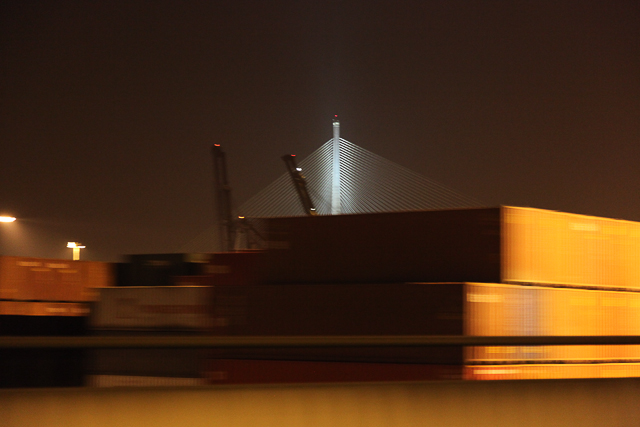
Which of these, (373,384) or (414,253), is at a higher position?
(414,253)

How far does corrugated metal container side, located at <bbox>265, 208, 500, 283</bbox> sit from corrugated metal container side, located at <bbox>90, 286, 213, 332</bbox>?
5180 mm

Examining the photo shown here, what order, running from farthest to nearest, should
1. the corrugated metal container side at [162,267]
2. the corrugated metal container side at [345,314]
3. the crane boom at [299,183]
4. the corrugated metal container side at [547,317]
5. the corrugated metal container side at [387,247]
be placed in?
the crane boom at [299,183], the corrugated metal container side at [162,267], the corrugated metal container side at [387,247], the corrugated metal container side at [345,314], the corrugated metal container side at [547,317]

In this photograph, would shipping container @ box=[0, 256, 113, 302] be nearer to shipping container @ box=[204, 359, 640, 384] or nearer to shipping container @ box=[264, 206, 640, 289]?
shipping container @ box=[204, 359, 640, 384]

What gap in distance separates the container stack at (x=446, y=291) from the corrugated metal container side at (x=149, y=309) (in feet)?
16.6

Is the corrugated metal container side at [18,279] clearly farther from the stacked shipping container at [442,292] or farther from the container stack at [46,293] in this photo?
the stacked shipping container at [442,292]

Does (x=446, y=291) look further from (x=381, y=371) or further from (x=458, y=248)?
(x=381, y=371)

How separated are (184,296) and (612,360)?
32.3ft

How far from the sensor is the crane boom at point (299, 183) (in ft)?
115

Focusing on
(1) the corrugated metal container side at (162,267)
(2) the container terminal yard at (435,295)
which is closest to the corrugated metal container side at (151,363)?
(2) the container terminal yard at (435,295)

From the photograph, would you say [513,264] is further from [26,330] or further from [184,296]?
[26,330]

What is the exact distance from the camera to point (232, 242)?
1658 inches

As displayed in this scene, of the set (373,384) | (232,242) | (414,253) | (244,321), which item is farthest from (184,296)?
(232,242)

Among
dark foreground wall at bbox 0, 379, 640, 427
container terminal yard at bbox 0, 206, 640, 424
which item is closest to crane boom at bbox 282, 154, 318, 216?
container terminal yard at bbox 0, 206, 640, 424

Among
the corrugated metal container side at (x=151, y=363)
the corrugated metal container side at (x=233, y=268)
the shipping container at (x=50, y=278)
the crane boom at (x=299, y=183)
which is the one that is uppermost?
the crane boom at (x=299, y=183)
